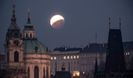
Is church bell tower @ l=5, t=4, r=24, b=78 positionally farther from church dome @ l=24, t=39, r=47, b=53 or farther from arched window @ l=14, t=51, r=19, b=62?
church dome @ l=24, t=39, r=47, b=53

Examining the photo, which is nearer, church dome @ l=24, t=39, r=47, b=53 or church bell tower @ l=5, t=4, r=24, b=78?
church bell tower @ l=5, t=4, r=24, b=78

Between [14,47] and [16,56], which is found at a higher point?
[14,47]

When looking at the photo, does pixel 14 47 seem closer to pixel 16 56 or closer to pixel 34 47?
pixel 16 56

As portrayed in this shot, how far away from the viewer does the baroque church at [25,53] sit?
176m

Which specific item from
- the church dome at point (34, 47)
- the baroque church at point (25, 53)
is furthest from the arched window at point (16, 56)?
the church dome at point (34, 47)

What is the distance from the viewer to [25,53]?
600 ft

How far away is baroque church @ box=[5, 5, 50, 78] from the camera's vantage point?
Answer: 17550 centimetres

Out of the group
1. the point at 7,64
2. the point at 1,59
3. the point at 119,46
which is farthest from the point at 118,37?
the point at 1,59

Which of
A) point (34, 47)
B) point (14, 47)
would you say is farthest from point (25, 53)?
point (14, 47)

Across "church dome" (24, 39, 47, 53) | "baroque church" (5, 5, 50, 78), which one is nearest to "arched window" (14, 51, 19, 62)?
"baroque church" (5, 5, 50, 78)

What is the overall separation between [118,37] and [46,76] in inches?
1795

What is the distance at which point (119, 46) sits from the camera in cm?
14175

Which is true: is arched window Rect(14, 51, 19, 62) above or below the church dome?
below

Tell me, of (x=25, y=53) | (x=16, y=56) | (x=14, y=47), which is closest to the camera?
(x=14, y=47)
